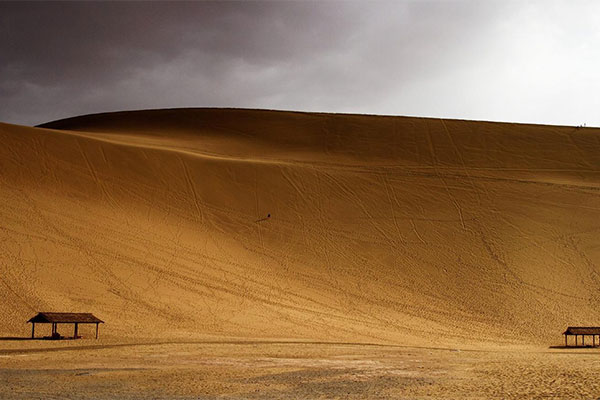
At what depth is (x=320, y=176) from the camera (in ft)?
129

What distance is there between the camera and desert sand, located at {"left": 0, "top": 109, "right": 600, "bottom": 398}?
15.6 m

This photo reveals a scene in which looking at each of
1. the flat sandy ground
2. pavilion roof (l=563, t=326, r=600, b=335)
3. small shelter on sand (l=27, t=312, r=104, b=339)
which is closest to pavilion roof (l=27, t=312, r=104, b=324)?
A: small shelter on sand (l=27, t=312, r=104, b=339)

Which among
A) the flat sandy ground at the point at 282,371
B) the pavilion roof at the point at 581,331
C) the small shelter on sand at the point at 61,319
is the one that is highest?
the small shelter on sand at the point at 61,319

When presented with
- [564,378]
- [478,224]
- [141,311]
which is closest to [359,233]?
[478,224]

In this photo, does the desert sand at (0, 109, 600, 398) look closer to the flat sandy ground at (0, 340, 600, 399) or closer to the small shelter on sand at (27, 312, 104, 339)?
the flat sandy ground at (0, 340, 600, 399)

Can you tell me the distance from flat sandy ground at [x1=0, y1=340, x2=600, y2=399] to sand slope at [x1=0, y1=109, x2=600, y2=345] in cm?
292

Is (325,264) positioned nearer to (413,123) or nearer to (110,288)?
(110,288)

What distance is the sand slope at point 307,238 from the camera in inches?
963

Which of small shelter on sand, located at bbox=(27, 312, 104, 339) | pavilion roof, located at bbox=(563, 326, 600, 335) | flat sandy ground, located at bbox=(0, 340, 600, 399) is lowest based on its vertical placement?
pavilion roof, located at bbox=(563, 326, 600, 335)

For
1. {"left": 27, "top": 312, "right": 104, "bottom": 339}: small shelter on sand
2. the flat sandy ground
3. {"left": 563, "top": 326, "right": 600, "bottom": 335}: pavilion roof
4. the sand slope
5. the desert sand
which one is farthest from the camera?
the sand slope

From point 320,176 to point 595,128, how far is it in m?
24.0

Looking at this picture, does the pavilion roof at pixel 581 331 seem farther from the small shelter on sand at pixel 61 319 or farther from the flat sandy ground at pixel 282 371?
the small shelter on sand at pixel 61 319

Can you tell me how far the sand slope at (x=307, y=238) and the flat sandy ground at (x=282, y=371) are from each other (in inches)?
115

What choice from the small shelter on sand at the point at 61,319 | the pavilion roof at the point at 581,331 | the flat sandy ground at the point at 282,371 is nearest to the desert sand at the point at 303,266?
the flat sandy ground at the point at 282,371
